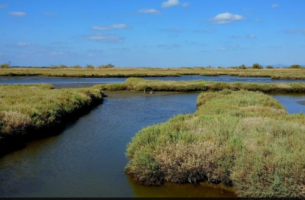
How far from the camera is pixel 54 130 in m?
16.6

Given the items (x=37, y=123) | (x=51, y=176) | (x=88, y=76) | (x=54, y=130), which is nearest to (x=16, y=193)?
(x=51, y=176)

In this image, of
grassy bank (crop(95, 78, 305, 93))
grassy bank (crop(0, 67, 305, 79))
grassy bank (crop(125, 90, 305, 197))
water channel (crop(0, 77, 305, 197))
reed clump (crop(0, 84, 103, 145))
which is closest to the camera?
grassy bank (crop(125, 90, 305, 197))

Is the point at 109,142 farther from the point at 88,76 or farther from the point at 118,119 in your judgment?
the point at 88,76

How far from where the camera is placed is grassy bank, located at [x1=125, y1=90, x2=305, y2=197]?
A: 759cm

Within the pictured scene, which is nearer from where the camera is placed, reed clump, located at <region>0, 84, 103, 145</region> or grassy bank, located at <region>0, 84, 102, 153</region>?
grassy bank, located at <region>0, 84, 102, 153</region>

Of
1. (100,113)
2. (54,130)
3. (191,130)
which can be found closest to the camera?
Answer: (191,130)

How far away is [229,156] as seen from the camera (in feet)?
28.5

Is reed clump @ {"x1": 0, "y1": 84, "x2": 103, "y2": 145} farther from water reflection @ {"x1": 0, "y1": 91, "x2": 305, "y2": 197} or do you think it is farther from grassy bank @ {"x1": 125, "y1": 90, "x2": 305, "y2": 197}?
grassy bank @ {"x1": 125, "y1": 90, "x2": 305, "y2": 197}

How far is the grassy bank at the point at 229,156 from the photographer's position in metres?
7.59

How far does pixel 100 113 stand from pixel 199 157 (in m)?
15.3

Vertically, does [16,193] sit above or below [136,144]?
below

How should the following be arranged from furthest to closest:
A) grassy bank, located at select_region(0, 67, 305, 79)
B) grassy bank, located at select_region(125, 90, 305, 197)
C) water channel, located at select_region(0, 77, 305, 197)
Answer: grassy bank, located at select_region(0, 67, 305, 79), water channel, located at select_region(0, 77, 305, 197), grassy bank, located at select_region(125, 90, 305, 197)

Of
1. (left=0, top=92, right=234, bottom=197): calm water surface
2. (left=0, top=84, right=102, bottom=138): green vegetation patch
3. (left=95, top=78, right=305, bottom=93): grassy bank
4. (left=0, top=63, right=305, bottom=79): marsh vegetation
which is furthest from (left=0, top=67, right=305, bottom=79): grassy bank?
(left=0, top=92, right=234, bottom=197): calm water surface

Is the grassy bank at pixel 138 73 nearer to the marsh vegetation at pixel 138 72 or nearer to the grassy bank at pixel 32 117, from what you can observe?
the marsh vegetation at pixel 138 72
